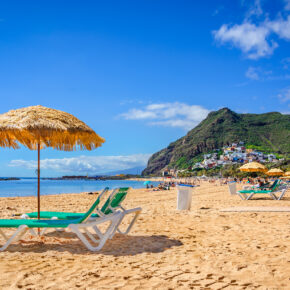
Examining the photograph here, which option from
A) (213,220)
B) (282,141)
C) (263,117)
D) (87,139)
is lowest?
(213,220)

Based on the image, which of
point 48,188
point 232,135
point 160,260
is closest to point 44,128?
point 160,260

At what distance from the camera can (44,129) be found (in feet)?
16.2

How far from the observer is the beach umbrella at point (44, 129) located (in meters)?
4.93

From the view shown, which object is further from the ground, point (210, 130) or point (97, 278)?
point (210, 130)

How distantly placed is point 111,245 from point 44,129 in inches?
81.4

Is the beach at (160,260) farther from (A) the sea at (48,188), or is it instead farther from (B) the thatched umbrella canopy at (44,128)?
(A) the sea at (48,188)

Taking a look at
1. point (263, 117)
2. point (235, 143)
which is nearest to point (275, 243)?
point (235, 143)

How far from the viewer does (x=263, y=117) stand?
138000 millimetres

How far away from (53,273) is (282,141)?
130029 mm

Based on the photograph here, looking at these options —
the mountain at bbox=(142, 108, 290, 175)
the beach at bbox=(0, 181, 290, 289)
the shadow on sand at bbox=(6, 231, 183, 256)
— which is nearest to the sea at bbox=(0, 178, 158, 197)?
the shadow on sand at bbox=(6, 231, 183, 256)

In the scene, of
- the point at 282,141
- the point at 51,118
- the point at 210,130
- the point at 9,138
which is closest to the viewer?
the point at 51,118

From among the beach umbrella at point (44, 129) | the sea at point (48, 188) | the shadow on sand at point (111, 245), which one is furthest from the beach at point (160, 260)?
the sea at point (48, 188)

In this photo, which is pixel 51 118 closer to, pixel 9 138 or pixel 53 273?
pixel 9 138

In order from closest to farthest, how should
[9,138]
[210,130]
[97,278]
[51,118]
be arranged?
[97,278] → [51,118] → [9,138] → [210,130]
